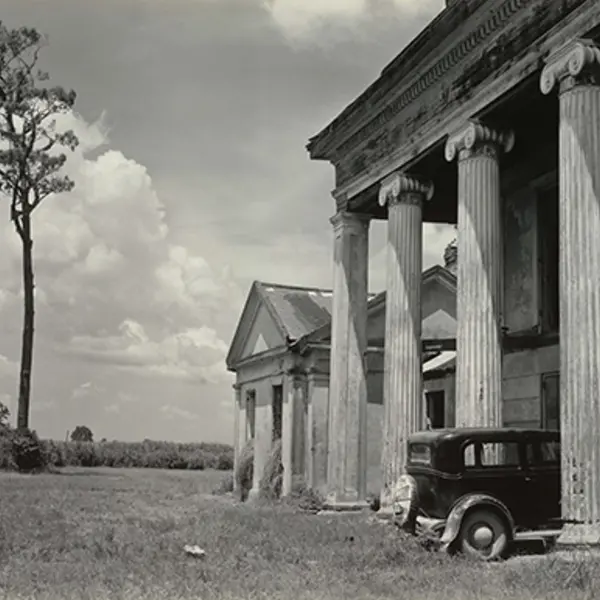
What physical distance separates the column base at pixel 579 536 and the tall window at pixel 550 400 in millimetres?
5944

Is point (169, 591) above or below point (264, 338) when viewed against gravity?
below

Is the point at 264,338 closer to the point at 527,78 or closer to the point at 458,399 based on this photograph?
the point at 458,399

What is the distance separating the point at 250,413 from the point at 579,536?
17547 mm

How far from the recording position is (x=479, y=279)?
13.0m

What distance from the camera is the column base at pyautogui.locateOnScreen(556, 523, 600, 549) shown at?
32.1ft

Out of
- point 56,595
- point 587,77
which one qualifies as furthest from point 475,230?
point 56,595

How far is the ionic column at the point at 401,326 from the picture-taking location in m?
15.3

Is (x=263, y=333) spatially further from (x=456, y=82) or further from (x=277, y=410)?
(x=456, y=82)

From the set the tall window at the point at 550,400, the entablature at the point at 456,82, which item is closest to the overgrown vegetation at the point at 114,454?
the entablature at the point at 456,82

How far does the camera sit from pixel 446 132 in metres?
14.3

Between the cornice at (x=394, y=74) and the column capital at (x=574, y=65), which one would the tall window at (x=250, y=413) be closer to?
the cornice at (x=394, y=74)

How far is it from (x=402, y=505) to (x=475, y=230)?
3.99 metres

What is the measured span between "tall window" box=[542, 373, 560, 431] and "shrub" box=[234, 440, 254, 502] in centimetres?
1141

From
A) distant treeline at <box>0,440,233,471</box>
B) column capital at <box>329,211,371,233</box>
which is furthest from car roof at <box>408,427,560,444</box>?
distant treeline at <box>0,440,233,471</box>
